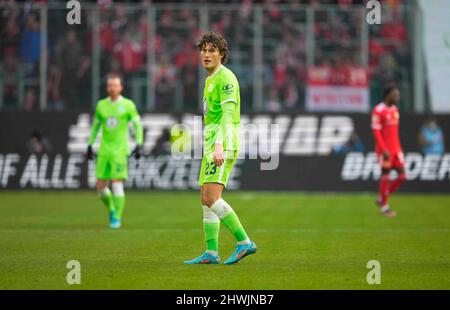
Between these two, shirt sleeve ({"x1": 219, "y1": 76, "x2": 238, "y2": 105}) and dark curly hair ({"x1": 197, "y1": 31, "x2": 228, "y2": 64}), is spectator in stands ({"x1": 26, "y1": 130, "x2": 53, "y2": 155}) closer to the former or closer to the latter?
dark curly hair ({"x1": 197, "y1": 31, "x2": 228, "y2": 64})

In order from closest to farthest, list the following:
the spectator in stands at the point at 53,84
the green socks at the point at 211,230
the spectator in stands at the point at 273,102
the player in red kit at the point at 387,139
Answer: the green socks at the point at 211,230 → the player in red kit at the point at 387,139 → the spectator in stands at the point at 53,84 → the spectator in stands at the point at 273,102

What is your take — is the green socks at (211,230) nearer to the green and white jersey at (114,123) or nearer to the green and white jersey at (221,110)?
the green and white jersey at (221,110)

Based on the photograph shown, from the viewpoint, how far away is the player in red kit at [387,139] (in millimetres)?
19844

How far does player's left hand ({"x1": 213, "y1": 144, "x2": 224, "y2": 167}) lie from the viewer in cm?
1036

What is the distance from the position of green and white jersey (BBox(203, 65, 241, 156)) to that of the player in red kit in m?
9.31

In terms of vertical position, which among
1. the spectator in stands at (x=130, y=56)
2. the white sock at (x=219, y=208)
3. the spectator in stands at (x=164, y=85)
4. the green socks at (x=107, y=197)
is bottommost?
the green socks at (x=107, y=197)

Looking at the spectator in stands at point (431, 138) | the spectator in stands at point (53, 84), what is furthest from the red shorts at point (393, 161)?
the spectator in stands at point (53, 84)

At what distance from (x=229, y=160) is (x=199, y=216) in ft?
27.3

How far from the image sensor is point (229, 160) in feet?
35.6

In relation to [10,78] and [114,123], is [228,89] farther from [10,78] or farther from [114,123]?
[10,78]

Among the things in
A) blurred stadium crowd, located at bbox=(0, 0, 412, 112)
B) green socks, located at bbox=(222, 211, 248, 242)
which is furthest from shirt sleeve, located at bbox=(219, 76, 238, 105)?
blurred stadium crowd, located at bbox=(0, 0, 412, 112)

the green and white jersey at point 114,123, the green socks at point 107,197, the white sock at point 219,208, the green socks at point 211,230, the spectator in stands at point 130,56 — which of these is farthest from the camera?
the spectator in stands at point 130,56

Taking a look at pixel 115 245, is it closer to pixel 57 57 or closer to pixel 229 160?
pixel 229 160
